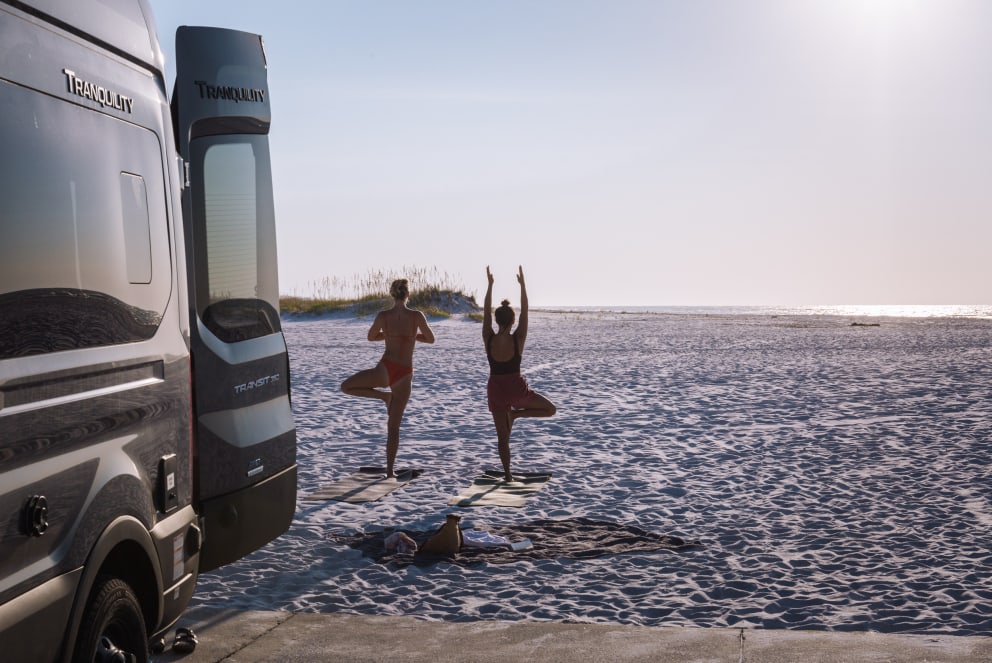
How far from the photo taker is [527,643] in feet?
18.5

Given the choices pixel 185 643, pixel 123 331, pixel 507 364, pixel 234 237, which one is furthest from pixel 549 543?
pixel 123 331

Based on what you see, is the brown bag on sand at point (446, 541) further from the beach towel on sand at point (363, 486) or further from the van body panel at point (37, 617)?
the van body panel at point (37, 617)

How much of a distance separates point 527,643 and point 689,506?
13.5 ft

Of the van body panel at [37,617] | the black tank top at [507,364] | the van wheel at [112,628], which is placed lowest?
the van wheel at [112,628]

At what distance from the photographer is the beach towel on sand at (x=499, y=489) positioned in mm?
9727

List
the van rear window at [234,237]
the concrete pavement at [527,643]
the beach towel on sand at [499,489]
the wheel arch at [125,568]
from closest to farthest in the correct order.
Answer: the wheel arch at [125,568] → the concrete pavement at [527,643] → the van rear window at [234,237] → the beach towel on sand at [499,489]

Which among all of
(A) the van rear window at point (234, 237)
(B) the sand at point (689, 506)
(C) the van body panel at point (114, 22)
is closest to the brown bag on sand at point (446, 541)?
(B) the sand at point (689, 506)

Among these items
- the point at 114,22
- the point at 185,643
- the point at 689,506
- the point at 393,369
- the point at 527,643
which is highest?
the point at 114,22

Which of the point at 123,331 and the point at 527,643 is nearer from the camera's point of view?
the point at 123,331

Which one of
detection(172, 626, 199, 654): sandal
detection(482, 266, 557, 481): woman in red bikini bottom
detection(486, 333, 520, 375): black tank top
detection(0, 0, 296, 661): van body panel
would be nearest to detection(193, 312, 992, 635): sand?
detection(482, 266, 557, 481): woman in red bikini bottom

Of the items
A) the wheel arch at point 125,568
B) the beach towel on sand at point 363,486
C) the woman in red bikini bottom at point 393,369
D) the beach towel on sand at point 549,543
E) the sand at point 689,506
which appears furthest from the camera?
the woman in red bikini bottom at point 393,369

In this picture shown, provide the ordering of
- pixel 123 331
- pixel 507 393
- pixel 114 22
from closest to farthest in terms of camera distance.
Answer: pixel 123 331 < pixel 114 22 < pixel 507 393

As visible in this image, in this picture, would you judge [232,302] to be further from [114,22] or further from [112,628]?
[112,628]

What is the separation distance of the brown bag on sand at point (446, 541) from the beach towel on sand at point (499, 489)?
174 cm
